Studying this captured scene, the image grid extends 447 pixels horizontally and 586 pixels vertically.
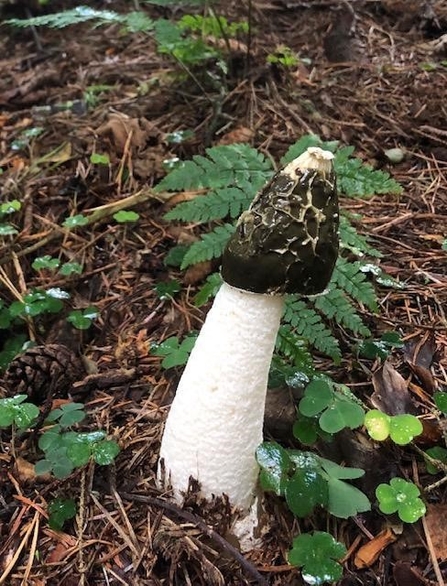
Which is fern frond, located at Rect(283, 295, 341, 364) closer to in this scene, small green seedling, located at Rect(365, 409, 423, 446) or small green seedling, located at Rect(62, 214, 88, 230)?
small green seedling, located at Rect(365, 409, 423, 446)

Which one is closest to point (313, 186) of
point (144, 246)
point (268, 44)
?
point (144, 246)

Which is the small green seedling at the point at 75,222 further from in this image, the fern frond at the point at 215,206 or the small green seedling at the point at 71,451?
the small green seedling at the point at 71,451

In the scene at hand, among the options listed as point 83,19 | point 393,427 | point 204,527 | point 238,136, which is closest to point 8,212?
point 83,19

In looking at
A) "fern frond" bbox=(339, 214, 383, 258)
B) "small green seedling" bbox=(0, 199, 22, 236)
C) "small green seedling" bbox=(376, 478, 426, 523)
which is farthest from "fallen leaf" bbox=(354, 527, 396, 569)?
"small green seedling" bbox=(0, 199, 22, 236)

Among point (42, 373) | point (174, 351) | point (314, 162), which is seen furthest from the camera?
point (42, 373)

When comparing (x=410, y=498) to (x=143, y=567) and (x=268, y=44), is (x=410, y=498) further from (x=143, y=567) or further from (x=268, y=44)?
(x=268, y=44)

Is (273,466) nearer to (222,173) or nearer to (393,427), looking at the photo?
(393,427)
